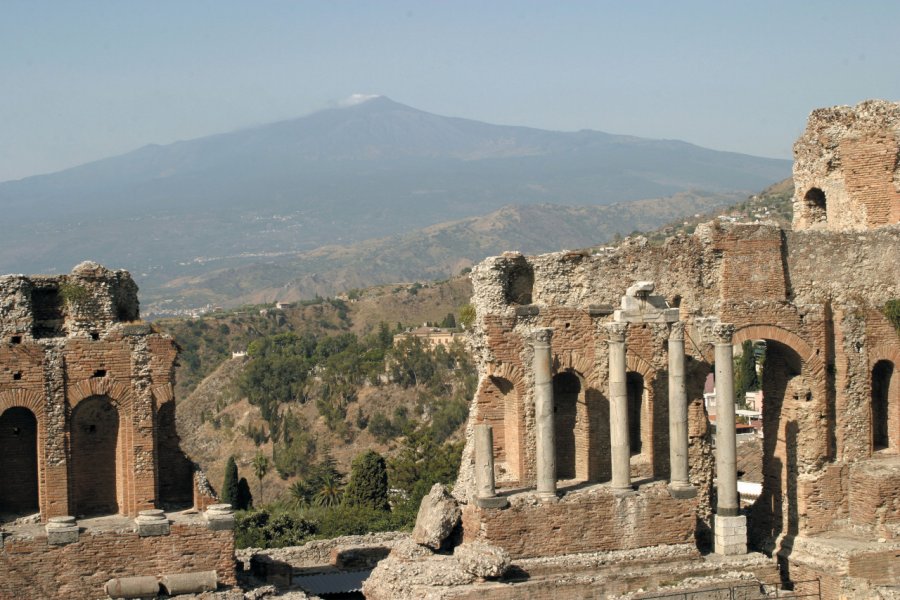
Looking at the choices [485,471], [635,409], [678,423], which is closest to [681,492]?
[678,423]

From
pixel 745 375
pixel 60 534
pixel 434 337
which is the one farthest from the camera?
pixel 434 337

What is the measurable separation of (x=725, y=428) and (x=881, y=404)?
16.2 ft

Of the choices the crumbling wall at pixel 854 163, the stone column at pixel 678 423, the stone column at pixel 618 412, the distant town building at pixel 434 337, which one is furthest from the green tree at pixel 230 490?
the distant town building at pixel 434 337

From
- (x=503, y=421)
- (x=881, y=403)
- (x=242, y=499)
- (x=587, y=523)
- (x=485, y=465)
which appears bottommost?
(x=242, y=499)

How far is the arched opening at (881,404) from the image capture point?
99.0 ft

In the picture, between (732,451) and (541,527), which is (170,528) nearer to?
(541,527)

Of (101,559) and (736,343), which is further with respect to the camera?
(736,343)

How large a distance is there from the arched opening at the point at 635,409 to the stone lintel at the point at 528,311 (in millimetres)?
2823

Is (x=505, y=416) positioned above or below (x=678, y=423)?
above

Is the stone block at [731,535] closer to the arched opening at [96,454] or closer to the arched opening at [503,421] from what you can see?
the arched opening at [503,421]

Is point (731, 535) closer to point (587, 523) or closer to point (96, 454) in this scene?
point (587, 523)

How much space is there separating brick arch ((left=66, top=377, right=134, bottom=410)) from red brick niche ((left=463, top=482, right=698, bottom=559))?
6.90 meters

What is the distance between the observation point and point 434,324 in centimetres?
11388

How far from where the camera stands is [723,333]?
2761 cm
